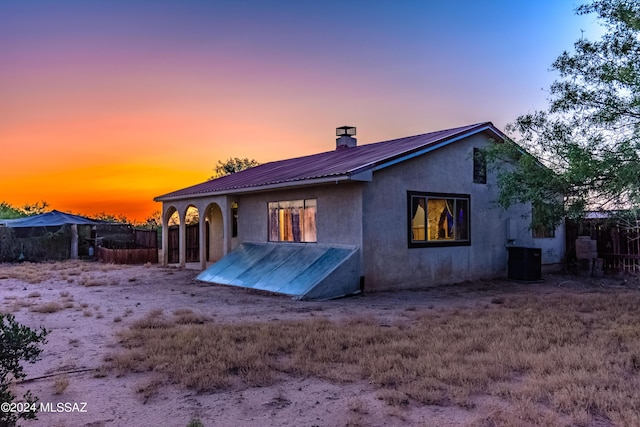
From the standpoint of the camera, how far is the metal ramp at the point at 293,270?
32.5ft

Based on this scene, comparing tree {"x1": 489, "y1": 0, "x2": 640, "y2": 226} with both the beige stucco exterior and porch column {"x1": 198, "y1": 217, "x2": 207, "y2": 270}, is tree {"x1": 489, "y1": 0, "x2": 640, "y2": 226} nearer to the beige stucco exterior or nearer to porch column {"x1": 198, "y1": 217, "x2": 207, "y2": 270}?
the beige stucco exterior

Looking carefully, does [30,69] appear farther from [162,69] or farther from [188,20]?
[188,20]

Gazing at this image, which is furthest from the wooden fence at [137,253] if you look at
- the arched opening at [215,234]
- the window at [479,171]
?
the window at [479,171]

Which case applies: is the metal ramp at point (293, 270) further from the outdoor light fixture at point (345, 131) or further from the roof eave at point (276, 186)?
the outdoor light fixture at point (345, 131)

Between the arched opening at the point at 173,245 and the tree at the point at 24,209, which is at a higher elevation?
the tree at the point at 24,209

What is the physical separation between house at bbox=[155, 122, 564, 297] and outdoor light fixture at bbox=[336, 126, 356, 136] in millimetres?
4506

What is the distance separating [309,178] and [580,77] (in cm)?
572

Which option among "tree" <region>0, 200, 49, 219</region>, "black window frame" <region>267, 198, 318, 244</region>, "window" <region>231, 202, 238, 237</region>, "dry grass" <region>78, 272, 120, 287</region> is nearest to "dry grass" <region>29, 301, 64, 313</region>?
"dry grass" <region>78, 272, 120, 287</region>

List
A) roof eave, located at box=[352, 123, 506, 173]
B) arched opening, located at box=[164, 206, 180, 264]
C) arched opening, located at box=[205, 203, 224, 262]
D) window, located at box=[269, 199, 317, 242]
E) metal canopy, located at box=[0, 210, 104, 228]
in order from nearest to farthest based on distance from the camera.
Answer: roof eave, located at box=[352, 123, 506, 173] < window, located at box=[269, 199, 317, 242] < arched opening, located at box=[205, 203, 224, 262] < arched opening, located at box=[164, 206, 180, 264] < metal canopy, located at box=[0, 210, 104, 228]

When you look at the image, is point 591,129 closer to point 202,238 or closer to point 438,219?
point 438,219

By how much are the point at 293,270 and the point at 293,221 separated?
189 centimetres

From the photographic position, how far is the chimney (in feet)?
55.4

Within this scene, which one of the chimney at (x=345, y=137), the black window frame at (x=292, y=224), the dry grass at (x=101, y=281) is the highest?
the chimney at (x=345, y=137)

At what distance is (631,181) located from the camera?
20.9 feet
